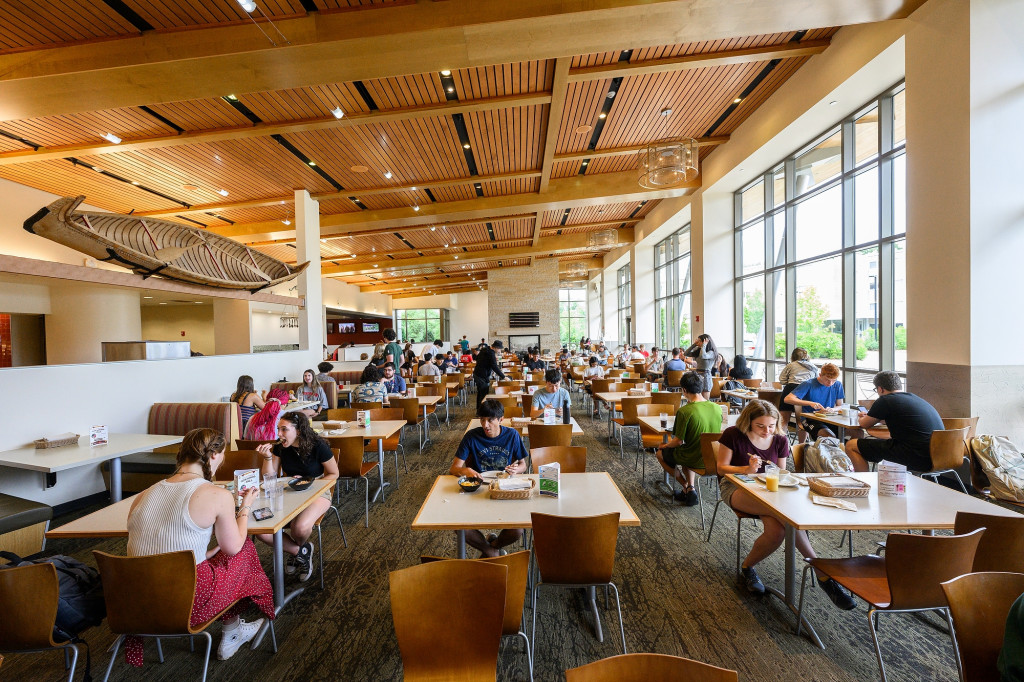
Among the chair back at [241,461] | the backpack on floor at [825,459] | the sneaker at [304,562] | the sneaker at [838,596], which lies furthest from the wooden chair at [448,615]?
Answer: the backpack on floor at [825,459]

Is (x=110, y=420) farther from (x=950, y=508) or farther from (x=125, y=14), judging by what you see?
(x=950, y=508)

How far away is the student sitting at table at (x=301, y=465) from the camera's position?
127 inches

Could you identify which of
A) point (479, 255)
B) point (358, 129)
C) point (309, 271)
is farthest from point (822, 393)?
point (479, 255)

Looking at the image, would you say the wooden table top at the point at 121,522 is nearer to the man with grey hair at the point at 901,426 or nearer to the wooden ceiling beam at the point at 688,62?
the man with grey hair at the point at 901,426

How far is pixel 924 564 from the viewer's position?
6.43 feet

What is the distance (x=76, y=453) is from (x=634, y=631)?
191 inches

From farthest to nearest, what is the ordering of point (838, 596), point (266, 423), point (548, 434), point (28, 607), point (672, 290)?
point (672, 290)
point (266, 423)
point (548, 434)
point (838, 596)
point (28, 607)

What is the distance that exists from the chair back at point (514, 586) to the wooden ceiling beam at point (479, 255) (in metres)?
16.6

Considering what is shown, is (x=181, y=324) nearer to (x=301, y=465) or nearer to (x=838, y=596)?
(x=301, y=465)

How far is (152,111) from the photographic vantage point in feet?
19.9

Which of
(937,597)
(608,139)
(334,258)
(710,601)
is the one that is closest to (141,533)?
(710,601)

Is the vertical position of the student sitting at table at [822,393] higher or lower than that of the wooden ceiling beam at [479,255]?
lower

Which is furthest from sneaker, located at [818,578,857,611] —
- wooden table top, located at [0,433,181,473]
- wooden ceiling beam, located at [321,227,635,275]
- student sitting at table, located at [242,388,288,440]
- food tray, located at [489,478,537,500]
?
wooden ceiling beam, located at [321,227,635,275]

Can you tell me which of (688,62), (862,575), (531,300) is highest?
(688,62)
